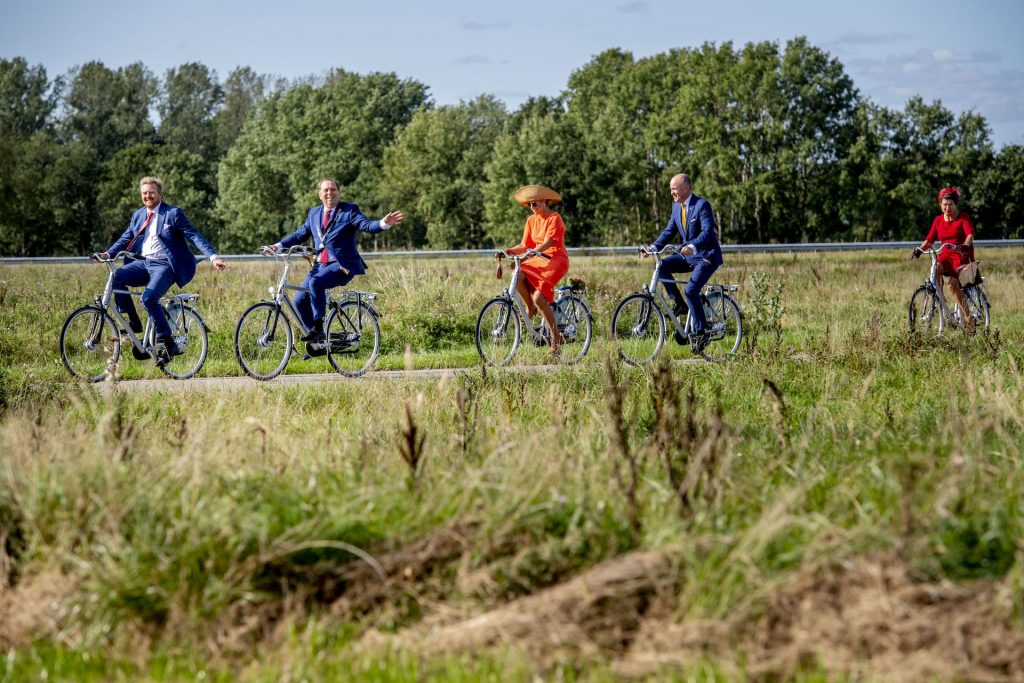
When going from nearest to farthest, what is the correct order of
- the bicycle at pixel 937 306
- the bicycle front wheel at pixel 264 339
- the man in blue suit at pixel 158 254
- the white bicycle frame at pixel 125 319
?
the man in blue suit at pixel 158 254
the white bicycle frame at pixel 125 319
the bicycle front wheel at pixel 264 339
the bicycle at pixel 937 306

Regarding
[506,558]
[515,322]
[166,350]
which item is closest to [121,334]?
[166,350]

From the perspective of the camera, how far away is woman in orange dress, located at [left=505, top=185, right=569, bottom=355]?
1238 cm

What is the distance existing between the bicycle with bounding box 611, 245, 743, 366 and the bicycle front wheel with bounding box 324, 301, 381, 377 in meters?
2.58

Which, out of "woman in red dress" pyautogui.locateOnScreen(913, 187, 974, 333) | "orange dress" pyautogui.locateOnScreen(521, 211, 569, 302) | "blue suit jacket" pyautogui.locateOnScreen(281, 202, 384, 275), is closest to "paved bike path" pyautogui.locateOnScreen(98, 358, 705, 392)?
"blue suit jacket" pyautogui.locateOnScreen(281, 202, 384, 275)

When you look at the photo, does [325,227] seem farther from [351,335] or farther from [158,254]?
[158,254]

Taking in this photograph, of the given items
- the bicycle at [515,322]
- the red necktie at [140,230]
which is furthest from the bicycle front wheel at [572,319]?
the red necktie at [140,230]

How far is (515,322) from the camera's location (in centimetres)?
1248

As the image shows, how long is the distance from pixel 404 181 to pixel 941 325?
58.2 meters

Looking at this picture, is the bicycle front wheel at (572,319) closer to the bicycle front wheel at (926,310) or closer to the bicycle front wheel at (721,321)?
the bicycle front wheel at (721,321)

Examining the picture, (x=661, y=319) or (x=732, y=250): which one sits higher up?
(x=732, y=250)

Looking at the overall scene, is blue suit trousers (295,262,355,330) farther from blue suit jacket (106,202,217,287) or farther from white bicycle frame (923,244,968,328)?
white bicycle frame (923,244,968,328)

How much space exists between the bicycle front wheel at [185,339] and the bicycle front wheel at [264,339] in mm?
430

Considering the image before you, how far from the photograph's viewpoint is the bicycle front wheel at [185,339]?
11.9 meters

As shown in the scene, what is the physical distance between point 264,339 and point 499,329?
2429 mm
